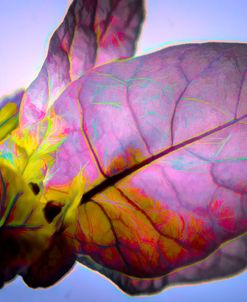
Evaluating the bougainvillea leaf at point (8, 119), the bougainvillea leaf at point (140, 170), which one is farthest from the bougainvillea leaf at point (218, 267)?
the bougainvillea leaf at point (8, 119)

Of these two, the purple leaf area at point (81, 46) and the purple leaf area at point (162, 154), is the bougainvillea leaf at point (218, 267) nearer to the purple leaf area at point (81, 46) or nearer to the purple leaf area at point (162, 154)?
the purple leaf area at point (162, 154)

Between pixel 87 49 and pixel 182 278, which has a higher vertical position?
pixel 87 49

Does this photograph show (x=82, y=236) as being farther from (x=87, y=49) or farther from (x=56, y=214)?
(x=87, y=49)

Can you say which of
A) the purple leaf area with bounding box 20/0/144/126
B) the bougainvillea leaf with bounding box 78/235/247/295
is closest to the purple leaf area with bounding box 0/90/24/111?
the purple leaf area with bounding box 20/0/144/126

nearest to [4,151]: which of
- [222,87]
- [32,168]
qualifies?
[32,168]

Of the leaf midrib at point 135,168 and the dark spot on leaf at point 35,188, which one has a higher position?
the dark spot on leaf at point 35,188

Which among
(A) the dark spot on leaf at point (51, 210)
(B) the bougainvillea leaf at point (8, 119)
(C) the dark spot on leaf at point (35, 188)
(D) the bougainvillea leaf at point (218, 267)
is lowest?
(D) the bougainvillea leaf at point (218, 267)
